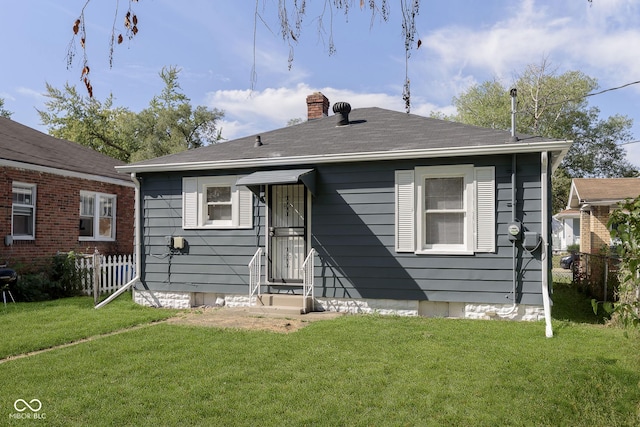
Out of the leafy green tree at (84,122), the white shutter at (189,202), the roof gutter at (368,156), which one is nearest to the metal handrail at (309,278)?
the roof gutter at (368,156)

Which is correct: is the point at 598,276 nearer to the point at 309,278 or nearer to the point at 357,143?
the point at 357,143

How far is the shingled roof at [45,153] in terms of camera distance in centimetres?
1169

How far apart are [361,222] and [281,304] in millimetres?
2041

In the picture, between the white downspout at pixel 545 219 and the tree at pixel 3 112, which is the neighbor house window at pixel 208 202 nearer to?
the white downspout at pixel 545 219

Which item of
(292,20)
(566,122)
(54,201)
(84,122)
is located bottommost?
(54,201)

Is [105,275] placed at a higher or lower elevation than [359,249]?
lower

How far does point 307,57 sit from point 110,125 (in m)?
32.9

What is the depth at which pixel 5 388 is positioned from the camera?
454 cm

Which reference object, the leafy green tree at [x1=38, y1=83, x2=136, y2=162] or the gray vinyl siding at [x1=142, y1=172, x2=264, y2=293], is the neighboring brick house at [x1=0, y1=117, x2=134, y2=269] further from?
the leafy green tree at [x1=38, y1=83, x2=136, y2=162]

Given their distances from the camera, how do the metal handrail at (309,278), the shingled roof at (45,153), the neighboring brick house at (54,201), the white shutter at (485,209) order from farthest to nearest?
the shingled roof at (45,153)
the neighboring brick house at (54,201)
the metal handrail at (309,278)
the white shutter at (485,209)

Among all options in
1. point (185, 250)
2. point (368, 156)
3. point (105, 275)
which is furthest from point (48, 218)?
point (368, 156)

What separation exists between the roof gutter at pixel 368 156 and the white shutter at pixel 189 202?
0.30 metres

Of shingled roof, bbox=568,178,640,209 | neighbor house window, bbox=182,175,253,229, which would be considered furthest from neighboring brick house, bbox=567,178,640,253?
neighbor house window, bbox=182,175,253,229

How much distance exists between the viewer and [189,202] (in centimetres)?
961
